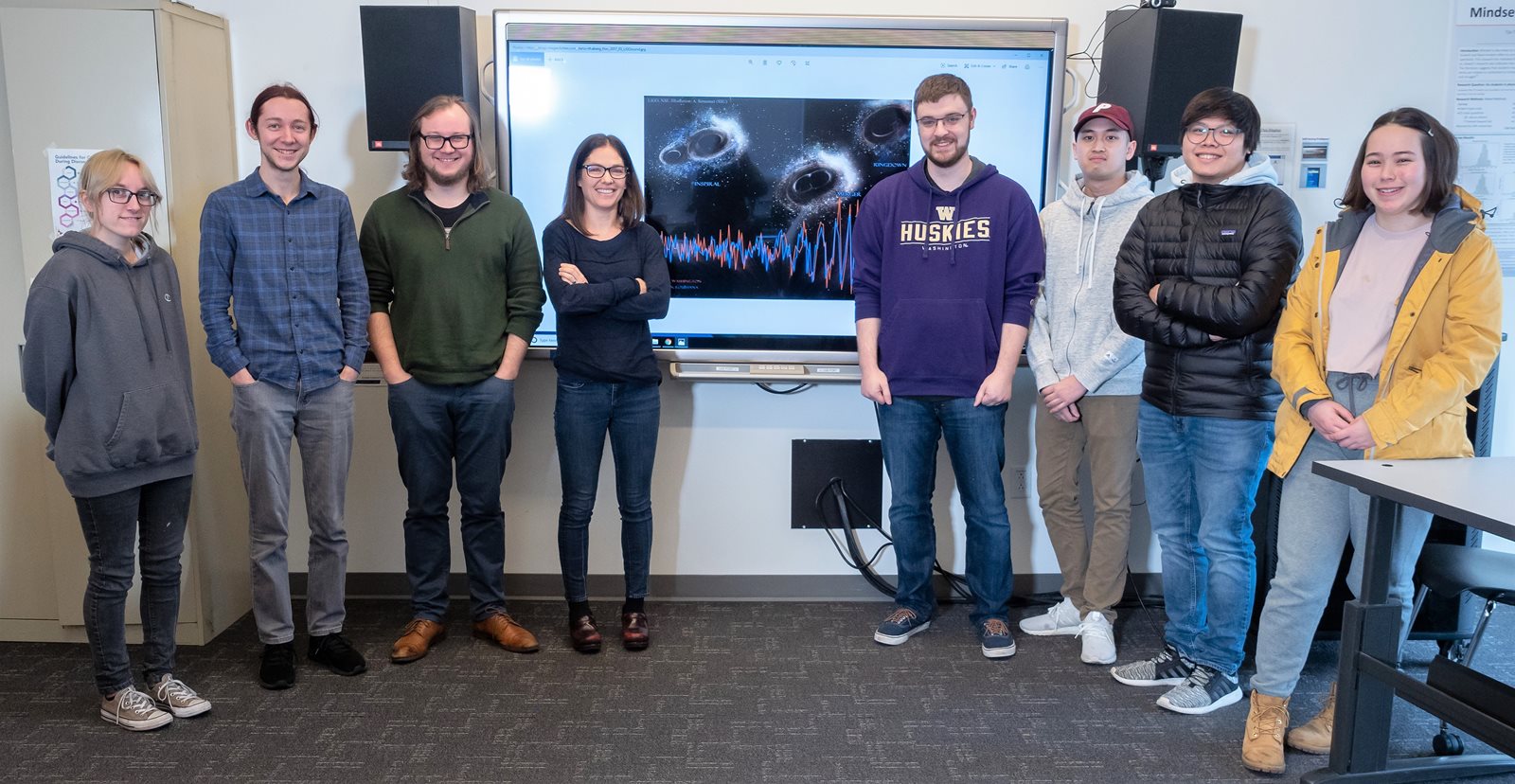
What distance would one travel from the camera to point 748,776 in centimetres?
230

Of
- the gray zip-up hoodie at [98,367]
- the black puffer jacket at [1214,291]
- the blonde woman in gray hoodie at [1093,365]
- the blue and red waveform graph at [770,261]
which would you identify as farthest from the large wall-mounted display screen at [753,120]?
the gray zip-up hoodie at [98,367]

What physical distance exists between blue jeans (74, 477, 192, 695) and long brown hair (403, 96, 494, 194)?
1.00 m

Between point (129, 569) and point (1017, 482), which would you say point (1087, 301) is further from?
point (129, 569)

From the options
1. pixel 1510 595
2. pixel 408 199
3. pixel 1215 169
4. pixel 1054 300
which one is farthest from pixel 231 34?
pixel 1510 595

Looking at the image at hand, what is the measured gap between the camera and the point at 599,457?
3031 mm

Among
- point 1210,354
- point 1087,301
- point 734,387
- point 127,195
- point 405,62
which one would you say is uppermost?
point 405,62

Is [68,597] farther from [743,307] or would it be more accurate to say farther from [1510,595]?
[1510,595]

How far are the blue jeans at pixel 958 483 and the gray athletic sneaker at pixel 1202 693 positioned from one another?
22.1 inches

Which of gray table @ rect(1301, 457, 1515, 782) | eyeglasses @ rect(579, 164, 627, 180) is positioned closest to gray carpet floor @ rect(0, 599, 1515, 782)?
gray table @ rect(1301, 457, 1515, 782)

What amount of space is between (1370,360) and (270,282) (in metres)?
2.62

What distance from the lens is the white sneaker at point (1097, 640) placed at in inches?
116

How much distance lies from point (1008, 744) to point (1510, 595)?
3.72ft

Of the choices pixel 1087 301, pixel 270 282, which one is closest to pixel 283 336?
pixel 270 282

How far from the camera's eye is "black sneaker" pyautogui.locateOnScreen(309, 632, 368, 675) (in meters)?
2.84
